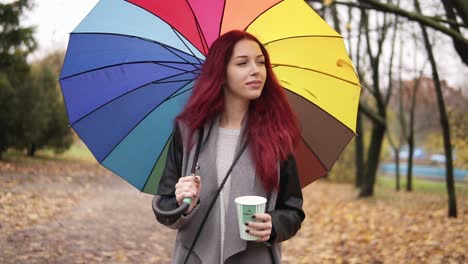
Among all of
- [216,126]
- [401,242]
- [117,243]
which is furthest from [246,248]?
[401,242]

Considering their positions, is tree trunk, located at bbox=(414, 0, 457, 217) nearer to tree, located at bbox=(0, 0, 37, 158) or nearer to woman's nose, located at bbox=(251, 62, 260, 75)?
woman's nose, located at bbox=(251, 62, 260, 75)

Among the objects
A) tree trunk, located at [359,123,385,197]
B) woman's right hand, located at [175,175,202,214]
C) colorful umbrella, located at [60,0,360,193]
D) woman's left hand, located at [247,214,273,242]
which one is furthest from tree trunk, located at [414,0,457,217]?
woman's right hand, located at [175,175,202,214]

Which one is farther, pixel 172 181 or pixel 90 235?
pixel 90 235

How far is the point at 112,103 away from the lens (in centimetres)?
262

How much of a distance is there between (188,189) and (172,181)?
9.9 inches

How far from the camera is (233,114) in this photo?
2.20 meters

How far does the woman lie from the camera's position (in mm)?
1972

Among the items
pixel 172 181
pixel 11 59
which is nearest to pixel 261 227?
pixel 172 181

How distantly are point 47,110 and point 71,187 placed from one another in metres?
6.96

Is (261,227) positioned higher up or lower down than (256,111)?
lower down

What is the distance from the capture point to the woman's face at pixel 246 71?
210 cm

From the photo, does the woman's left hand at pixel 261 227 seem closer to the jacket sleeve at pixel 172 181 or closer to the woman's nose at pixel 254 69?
the jacket sleeve at pixel 172 181

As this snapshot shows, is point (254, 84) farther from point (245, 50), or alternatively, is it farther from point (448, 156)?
point (448, 156)

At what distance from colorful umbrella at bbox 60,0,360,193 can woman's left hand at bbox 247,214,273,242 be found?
3.04 ft
